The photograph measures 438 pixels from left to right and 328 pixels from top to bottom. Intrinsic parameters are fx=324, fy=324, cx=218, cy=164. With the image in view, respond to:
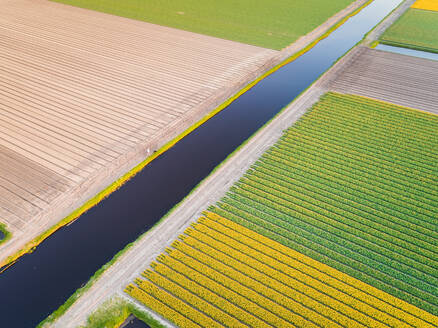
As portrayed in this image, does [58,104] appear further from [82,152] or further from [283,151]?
[283,151]

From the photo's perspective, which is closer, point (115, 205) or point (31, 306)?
point (31, 306)

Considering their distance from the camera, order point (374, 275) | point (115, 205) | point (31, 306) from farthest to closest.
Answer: point (115, 205) < point (374, 275) < point (31, 306)

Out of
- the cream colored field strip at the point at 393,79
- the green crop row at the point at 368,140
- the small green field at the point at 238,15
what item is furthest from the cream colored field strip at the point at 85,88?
the green crop row at the point at 368,140

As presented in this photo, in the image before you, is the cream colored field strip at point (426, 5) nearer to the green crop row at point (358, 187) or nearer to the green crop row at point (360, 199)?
the green crop row at point (358, 187)

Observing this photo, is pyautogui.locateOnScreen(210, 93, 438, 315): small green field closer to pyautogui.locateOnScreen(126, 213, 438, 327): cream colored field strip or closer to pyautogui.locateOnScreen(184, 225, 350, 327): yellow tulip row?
pyautogui.locateOnScreen(126, 213, 438, 327): cream colored field strip

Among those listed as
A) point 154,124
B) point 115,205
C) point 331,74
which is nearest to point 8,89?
point 154,124

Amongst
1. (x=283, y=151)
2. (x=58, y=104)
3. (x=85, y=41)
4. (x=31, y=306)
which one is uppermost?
(x=85, y=41)

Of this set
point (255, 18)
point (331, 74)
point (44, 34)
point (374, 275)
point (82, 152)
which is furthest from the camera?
point (255, 18)

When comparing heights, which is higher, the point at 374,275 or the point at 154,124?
the point at 154,124
